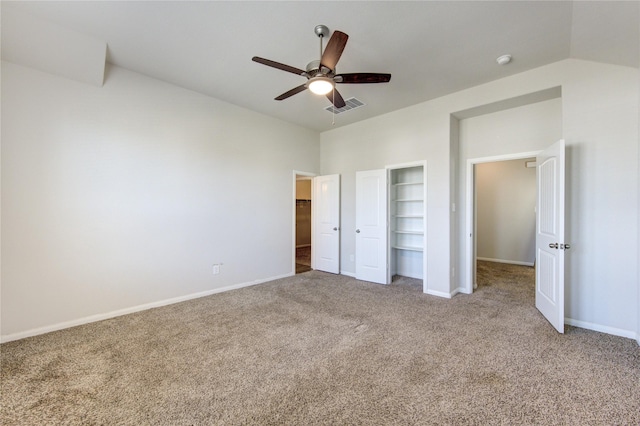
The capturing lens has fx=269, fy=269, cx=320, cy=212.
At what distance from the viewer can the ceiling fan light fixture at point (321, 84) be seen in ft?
8.12

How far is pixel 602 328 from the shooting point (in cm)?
287

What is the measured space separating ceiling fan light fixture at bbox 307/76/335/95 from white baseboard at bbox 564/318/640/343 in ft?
12.1

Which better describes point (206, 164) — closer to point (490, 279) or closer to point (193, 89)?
point (193, 89)

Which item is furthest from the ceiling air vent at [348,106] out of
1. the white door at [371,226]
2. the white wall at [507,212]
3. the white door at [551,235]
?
the white wall at [507,212]

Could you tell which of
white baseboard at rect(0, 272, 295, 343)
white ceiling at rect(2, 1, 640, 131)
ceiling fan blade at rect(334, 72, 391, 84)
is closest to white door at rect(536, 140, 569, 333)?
white ceiling at rect(2, 1, 640, 131)

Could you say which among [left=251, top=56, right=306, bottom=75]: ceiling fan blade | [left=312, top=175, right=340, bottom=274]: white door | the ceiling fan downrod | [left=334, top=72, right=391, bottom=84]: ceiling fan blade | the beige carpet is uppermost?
the ceiling fan downrod

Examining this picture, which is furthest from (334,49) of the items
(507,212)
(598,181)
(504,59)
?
(507,212)

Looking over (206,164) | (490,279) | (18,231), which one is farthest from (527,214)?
(18,231)

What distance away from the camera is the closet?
503cm

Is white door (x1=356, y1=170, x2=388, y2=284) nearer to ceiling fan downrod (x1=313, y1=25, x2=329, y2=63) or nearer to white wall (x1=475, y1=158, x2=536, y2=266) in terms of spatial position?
ceiling fan downrod (x1=313, y1=25, x2=329, y2=63)

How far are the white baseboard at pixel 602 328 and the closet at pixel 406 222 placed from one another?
7.32 feet

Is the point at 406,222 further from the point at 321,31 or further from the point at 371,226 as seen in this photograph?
the point at 321,31

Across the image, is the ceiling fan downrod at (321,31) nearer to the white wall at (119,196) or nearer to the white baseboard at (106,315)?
the white wall at (119,196)

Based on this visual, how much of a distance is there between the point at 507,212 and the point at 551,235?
158 inches
